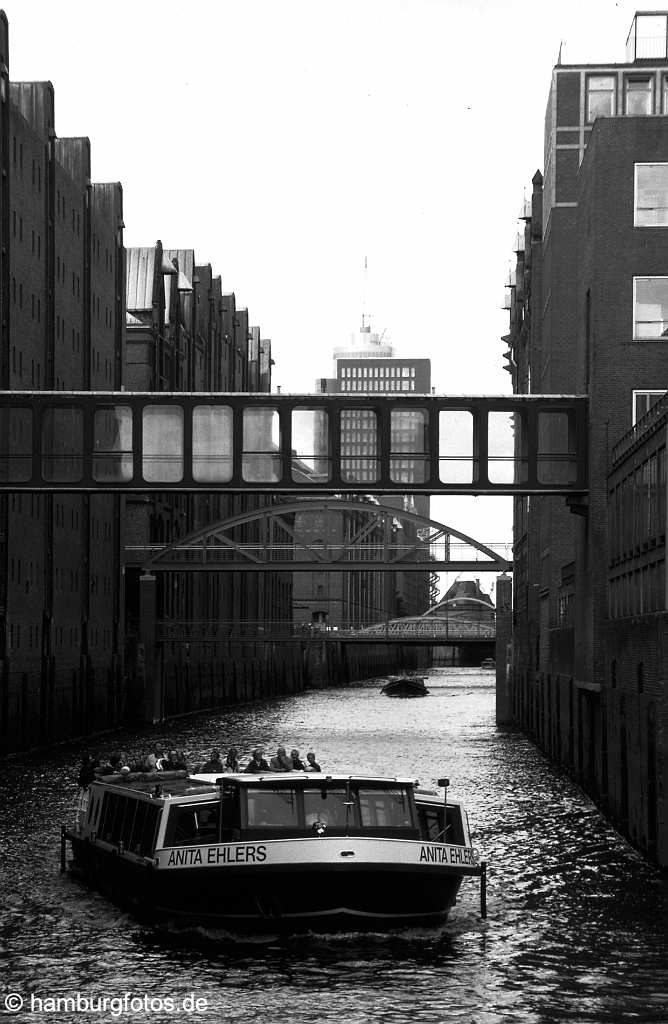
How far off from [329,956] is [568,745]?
32.7 meters

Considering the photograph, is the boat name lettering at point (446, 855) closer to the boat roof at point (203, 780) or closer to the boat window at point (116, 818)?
the boat roof at point (203, 780)

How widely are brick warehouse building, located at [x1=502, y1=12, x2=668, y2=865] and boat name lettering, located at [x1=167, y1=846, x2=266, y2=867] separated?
31.4ft

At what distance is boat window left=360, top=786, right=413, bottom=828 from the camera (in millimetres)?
29703

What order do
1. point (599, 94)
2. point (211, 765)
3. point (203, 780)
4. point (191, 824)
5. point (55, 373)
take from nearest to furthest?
1. point (191, 824)
2. point (203, 780)
3. point (211, 765)
4. point (55, 373)
5. point (599, 94)

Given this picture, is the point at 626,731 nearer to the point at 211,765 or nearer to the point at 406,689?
the point at 211,765

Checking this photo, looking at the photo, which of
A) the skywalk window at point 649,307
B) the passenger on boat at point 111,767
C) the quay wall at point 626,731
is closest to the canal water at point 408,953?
the quay wall at point 626,731

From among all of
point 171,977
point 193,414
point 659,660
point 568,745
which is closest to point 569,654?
point 568,745

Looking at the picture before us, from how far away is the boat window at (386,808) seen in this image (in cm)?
2970

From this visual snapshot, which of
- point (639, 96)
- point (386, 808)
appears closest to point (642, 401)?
point (386, 808)

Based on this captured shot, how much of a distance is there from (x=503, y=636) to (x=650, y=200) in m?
54.2

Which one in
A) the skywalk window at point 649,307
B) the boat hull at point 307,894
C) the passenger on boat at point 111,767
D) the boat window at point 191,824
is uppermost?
the skywalk window at point 649,307

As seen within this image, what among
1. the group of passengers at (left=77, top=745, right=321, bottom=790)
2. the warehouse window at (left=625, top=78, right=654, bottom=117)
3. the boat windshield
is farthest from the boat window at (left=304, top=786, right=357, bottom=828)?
the warehouse window at (left=625, top=78, right=654, bottom=117)

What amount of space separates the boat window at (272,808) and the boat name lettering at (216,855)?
26.7 inches

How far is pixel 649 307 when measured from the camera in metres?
48.7
